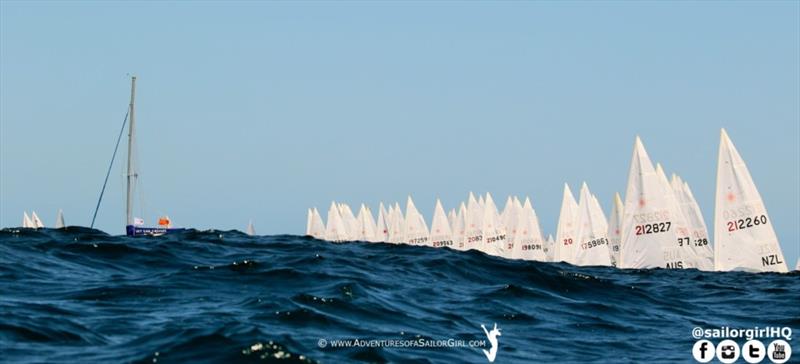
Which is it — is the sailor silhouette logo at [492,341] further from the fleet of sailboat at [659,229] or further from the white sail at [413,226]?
the white sail at [413,226]

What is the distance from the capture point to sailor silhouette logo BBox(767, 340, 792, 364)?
16.5 meters

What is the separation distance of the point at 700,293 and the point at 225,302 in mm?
15749

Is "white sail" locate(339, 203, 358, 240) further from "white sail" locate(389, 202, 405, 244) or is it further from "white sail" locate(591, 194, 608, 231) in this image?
"white sail" locate(591, 194, 608, 231)

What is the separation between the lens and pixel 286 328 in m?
16.3

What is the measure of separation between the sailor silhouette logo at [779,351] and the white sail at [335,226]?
418ft

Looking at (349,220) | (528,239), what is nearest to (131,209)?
(528,239)

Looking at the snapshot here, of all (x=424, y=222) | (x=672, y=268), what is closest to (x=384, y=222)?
(x=424, y=222)

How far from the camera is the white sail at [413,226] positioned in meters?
134

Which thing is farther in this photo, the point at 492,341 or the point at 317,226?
the point at 317,226

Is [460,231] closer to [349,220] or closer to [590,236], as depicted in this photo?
[349,220]

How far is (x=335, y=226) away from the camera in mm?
146500

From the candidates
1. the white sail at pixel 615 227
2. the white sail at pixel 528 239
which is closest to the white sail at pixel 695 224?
the white sail at pixel 615 227

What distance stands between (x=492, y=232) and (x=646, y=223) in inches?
2334

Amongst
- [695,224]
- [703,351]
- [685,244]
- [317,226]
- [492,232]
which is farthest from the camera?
[317,226]
